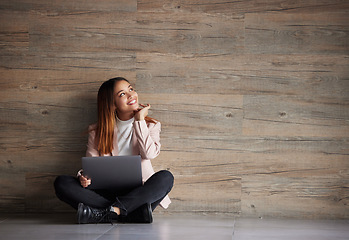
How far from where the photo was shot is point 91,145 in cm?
258

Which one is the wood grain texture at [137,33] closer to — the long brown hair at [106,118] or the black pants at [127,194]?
the long brown hair at [106,118]

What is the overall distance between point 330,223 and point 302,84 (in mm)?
762

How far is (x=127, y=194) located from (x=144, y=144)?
0.28 metres

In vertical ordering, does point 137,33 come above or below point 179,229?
above

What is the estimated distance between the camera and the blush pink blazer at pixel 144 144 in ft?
8.06

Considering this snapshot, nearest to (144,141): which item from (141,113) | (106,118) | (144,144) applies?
(144,144)

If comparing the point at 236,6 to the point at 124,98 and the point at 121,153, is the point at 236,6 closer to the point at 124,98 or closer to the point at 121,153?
the point at 124,98

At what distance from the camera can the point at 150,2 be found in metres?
2.66

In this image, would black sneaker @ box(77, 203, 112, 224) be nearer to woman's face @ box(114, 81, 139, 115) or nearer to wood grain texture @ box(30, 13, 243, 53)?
woman's face @ box(114, 81, 139, 115)

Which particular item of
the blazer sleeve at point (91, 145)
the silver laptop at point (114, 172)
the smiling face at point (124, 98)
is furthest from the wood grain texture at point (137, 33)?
the silver laptop at point (114, 172)

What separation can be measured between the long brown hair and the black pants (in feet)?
0.80

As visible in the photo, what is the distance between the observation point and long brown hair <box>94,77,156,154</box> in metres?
2.54

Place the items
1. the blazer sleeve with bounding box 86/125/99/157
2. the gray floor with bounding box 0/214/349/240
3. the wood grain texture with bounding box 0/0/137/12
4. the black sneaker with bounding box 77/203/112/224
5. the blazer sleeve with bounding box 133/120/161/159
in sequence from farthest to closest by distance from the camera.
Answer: the wood grain texture with bounding box 0/0/137/12
the blazer sleeve with bounding box 86/125/99/157
the blazer sleeve with bounding box 133/120/161/159
the black sneaker with bounding box 77/203/112/224
the gray floor with bounding box 0/214/349/240

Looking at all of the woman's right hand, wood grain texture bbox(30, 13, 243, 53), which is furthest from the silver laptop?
wood grain texture bbox(30, 13, 243, 53)
